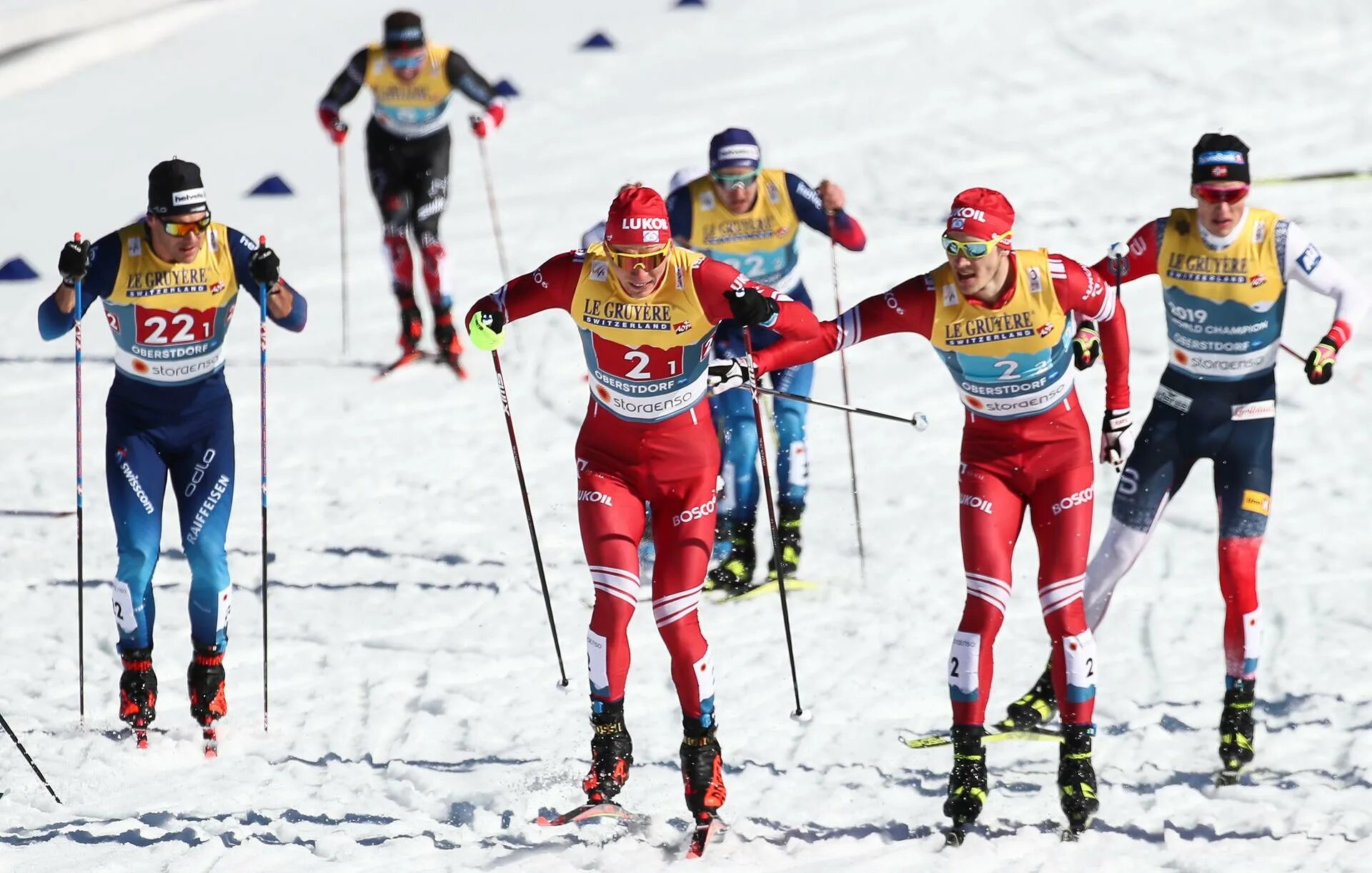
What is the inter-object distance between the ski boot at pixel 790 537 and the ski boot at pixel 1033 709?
73.8 inches

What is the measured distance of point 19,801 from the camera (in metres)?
6.66

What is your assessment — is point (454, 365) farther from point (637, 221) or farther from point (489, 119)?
point (637, 221)

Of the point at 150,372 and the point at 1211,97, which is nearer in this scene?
the point at 150,372

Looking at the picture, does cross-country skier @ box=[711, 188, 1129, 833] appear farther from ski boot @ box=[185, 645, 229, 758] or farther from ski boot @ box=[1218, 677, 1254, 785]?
ski boot @ box=[185, 645, 229, 758]

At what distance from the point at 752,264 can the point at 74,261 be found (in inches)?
140

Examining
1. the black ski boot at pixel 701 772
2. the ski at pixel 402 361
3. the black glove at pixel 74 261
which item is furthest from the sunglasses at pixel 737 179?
the ski at pixel 402 361

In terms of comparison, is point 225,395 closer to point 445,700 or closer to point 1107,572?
point 445,700

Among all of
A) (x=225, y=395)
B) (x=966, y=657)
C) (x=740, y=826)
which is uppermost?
(x=225, y=395)

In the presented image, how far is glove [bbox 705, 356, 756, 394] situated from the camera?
6359 millimetres

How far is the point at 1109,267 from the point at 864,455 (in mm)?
4094

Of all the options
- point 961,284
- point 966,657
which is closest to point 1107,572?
point 966,657

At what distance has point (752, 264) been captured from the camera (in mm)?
8883

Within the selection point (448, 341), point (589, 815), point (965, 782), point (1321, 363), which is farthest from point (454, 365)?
point (1321, 363)

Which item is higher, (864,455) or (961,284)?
(961,284)
